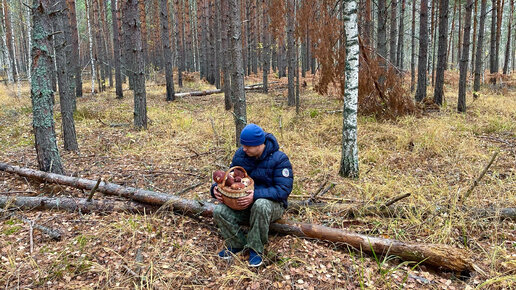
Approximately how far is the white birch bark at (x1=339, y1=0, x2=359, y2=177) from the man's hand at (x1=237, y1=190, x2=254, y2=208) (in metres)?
2.54

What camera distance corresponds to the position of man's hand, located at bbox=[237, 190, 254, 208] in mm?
2996

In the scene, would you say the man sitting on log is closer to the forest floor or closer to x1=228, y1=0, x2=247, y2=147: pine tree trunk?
the forest floor

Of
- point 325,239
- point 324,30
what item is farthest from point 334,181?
point 324,30

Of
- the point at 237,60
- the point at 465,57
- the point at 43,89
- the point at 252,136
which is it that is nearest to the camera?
the point at 252,136

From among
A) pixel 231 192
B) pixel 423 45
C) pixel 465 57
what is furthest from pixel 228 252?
pixel 423 45

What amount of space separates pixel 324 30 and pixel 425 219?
5.79 metres

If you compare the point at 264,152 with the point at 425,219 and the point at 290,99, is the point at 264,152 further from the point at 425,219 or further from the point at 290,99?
the point at 290,99

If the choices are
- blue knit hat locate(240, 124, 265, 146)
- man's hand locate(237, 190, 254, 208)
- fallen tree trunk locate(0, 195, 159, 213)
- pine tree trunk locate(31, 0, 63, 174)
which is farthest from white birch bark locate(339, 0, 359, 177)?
pine tree trunk locate(31, 0, 63, 174)

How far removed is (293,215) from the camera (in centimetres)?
393

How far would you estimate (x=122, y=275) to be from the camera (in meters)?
2.82

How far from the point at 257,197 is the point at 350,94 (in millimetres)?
2655

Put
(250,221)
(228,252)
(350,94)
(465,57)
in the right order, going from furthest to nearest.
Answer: (465,57), (350,94), (228,252), (250,221)

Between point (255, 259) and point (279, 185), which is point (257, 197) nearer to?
point (279, 185)

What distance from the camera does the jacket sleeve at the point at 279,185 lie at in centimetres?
312
